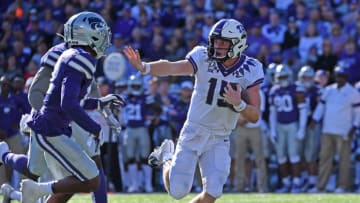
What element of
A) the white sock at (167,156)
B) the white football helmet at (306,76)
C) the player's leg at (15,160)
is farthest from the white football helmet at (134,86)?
the player's leg at (15,160)

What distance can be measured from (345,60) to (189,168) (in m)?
7.83

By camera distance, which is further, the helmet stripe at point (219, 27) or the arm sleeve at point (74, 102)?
the helmet stripe at point (219, 27)

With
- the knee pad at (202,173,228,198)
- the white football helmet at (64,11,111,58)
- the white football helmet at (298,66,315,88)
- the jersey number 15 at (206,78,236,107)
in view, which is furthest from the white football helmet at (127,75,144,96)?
the white football helmet at (64,11,111,58)

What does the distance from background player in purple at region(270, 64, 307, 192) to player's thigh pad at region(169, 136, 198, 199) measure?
6.89m

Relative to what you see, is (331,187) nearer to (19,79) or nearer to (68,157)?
(19,79)

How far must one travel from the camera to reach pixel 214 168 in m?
7.41

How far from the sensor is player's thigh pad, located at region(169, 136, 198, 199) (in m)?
7.46

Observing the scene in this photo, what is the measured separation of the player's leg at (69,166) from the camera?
671cm

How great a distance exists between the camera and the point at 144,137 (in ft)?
48.2

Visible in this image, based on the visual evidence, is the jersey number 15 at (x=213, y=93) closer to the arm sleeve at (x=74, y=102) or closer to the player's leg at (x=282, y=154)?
the arm sleeve at (x=74, y=102)

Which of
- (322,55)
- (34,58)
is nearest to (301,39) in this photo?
(322,55)

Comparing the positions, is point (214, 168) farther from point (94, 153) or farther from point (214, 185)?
point (94, 153)

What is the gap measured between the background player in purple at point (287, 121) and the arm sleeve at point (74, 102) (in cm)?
805

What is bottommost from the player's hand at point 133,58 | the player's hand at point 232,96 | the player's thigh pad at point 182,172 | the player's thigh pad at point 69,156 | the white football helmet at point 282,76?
the player's thigh pad at point 182,172
